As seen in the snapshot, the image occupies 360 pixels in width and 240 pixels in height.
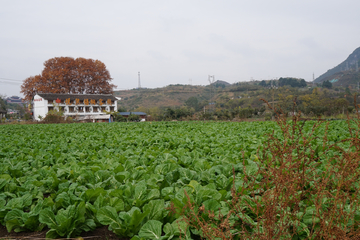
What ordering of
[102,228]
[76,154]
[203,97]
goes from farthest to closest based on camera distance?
[203,97], [76,154], [102,228]

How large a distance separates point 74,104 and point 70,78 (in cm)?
600

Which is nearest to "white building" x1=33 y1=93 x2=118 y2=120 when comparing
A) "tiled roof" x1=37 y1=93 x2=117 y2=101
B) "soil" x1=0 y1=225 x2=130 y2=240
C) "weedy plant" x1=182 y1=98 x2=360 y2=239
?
"tiled roof" x1=37 y1=93 x2=117 y2=101

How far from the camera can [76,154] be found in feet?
15.5

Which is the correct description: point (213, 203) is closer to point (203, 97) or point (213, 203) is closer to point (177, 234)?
point (177, 234)

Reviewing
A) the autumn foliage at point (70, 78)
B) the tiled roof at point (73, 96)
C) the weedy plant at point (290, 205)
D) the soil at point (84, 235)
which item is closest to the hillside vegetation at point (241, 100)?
the tiled roof at point (73, 96)

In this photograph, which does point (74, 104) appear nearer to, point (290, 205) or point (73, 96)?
point (73, 96)

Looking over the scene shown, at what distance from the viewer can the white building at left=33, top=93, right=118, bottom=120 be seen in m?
47.3

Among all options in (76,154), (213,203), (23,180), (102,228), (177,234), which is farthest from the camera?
(76,154)

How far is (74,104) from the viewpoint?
50.6 metres

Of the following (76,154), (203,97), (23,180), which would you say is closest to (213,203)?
(23,180)

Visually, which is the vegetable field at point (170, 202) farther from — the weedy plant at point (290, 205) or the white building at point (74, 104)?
the white building at point (74, 104)

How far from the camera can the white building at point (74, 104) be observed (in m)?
47.3

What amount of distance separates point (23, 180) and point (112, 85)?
51.0 meters

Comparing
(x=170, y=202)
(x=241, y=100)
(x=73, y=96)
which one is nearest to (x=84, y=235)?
(x=170, y=202)
